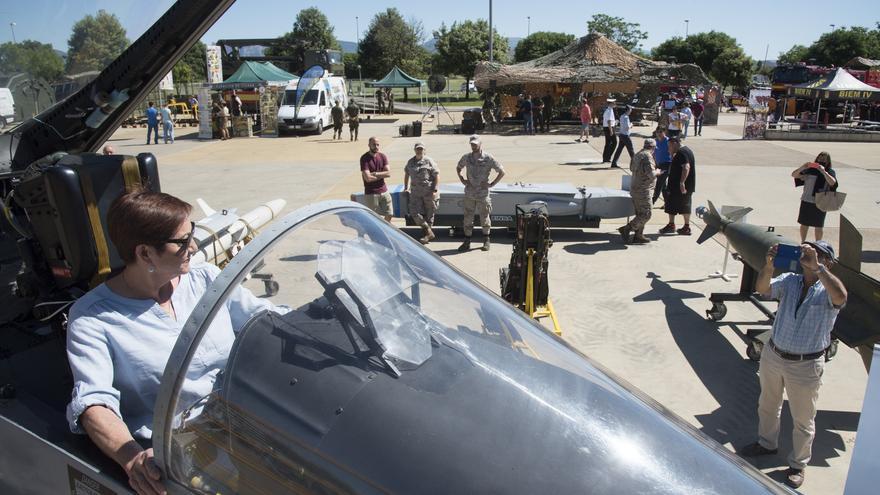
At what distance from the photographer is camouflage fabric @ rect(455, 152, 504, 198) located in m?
8.48

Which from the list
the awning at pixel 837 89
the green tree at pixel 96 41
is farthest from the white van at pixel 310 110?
the green tree at pixel 96 41

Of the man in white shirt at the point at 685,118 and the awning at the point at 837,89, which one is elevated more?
the awning at the point at 837,89

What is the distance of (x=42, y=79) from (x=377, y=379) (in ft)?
10.2

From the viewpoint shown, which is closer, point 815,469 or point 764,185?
point 815,469

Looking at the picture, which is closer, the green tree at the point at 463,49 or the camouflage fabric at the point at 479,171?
the camouflage fabric at the point at 479,171

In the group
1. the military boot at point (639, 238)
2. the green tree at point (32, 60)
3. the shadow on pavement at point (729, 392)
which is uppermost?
the green tree at point (32, 60)

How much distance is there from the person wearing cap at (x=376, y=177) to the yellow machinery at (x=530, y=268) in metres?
2.99

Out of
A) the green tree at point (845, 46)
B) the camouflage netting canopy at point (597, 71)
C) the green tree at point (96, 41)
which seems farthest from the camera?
the green tree at point (845, 46)

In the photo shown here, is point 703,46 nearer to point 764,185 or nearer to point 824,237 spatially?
point 764,185

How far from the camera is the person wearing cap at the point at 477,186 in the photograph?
8492mm

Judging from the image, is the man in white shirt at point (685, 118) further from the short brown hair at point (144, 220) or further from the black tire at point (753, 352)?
the short brown hair at point (144, 220)

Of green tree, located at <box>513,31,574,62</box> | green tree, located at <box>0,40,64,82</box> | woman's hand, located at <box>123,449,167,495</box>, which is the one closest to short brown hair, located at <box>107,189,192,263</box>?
woman's hand, located at <box>123,449,167,495</box>

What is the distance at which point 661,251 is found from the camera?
890 cm

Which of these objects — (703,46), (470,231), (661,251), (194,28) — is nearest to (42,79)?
(194,28)
